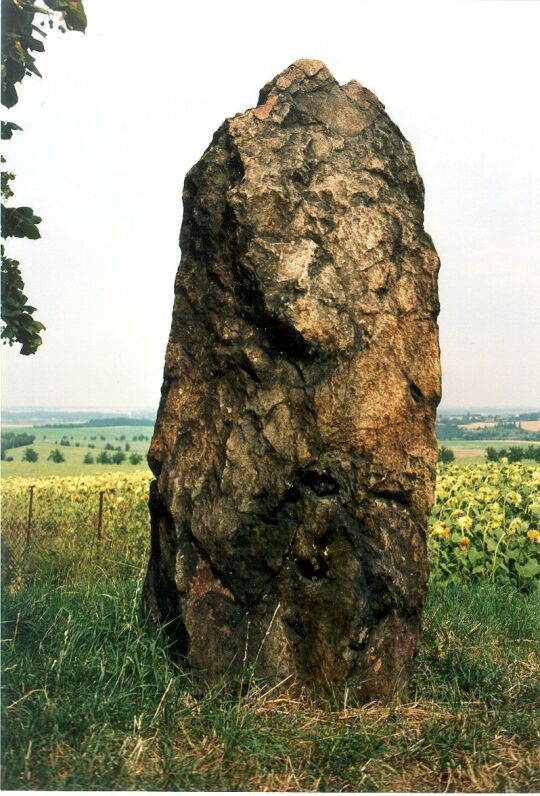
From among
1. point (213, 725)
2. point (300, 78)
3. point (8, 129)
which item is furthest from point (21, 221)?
point (213, 725)

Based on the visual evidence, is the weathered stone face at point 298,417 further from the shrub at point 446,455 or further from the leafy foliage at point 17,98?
the shrub at point 446,455

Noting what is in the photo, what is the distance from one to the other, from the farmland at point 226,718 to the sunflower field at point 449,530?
1.52 meters

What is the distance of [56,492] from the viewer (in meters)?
10.7

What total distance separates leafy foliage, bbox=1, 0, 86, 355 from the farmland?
5.38 ft

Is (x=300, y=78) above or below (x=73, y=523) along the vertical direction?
above

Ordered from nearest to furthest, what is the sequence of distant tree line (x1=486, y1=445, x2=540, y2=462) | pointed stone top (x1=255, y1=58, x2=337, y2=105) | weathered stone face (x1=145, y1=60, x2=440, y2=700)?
weathered stone face (x1=145, y1=60, x2=440, y2=700)
pointed stone top (x1=255, y1=58, x2=337, y2=105)
distant tree line (x1=486, y1=445, x2=540, y2=462)

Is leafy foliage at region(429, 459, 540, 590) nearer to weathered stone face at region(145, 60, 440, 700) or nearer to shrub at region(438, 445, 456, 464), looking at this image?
weathered stone face at region(145, 60, 440, 700)

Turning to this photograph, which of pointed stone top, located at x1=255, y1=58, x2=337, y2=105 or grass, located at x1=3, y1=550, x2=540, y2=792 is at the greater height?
pointed stone top, located at x1=255, y1=58, x2=337, y2=105

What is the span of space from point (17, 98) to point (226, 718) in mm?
3855

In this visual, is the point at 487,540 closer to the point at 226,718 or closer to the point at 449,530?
the point at 449,530

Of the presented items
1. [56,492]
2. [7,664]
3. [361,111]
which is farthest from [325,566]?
[56,492]

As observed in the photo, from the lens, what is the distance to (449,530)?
7086 mm

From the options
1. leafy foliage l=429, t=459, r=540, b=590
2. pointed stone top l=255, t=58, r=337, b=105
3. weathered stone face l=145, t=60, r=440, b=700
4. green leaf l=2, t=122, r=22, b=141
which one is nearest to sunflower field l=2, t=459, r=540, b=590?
leafy foliage l=429, t=459, r=540, b=590

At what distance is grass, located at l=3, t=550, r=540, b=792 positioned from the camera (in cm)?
329
